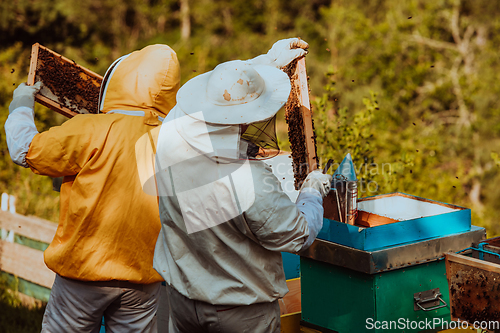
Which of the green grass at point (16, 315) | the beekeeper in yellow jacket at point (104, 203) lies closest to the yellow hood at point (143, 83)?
the beekeeper in yellow jacket at point (104, 203)

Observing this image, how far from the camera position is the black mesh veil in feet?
6.42

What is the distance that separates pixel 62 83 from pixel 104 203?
1124 mm

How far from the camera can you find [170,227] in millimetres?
1986

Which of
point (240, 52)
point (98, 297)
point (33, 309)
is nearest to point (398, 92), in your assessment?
point (240, 52)

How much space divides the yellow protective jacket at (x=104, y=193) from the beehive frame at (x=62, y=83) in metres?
0.76

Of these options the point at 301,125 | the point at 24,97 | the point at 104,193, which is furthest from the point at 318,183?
the point at 24,97

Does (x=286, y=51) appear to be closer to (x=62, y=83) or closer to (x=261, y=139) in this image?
(x=261, y=139)

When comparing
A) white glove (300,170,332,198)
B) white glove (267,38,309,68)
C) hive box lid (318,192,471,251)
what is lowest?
hive box lid (318,192,471,251)

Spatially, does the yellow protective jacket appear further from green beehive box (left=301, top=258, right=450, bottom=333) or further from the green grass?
the green grass

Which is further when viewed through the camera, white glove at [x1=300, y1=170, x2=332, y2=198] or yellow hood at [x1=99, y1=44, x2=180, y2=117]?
yellow hood at [x1=99, y1=44, x2=180, y2=117]

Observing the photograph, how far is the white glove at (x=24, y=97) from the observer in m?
2.54

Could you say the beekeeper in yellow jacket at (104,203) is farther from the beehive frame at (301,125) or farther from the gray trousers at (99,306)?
the beehive frame at (301,125)

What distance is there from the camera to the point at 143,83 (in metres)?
2.45

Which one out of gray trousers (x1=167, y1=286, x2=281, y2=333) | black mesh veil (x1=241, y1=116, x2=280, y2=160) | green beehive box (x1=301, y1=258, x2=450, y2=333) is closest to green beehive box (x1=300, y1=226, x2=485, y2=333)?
green beehive box (x1=301, y1=258, x2=450, y2=333)
